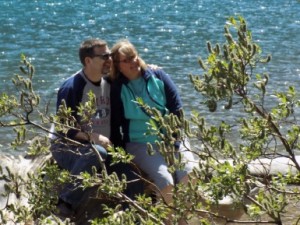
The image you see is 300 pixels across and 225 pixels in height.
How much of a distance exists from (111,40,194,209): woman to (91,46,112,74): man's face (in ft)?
0.25

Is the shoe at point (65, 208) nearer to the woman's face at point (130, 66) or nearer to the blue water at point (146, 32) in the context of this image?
the woman's face at point (130, 66)

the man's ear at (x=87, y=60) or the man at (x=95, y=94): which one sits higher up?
the man's ear at (x=87, y=60)

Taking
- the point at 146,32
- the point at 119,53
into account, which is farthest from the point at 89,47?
the point at 146,32

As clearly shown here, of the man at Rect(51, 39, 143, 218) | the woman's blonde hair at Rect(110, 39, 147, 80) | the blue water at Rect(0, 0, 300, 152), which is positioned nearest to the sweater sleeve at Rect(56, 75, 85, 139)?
the man at Rect(51, 39, 143, 218)

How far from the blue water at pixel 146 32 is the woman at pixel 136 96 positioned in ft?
12.5

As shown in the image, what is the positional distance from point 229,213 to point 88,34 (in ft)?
52.0

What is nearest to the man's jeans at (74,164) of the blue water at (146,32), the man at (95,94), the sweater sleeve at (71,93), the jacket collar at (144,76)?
the man at (95,94)

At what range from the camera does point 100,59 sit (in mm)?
5242

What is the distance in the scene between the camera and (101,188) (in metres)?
2.88

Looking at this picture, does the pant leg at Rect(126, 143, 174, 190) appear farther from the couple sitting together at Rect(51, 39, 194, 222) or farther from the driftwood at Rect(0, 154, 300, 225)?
the driftwood at Rect(0, 154, 300, 225)

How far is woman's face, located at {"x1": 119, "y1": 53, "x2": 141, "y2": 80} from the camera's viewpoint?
17.4 ft

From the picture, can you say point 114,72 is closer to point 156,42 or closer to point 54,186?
point 54,186

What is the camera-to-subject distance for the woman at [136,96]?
5.29 meters

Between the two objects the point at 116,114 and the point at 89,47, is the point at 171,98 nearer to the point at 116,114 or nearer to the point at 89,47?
the point at 116,114
